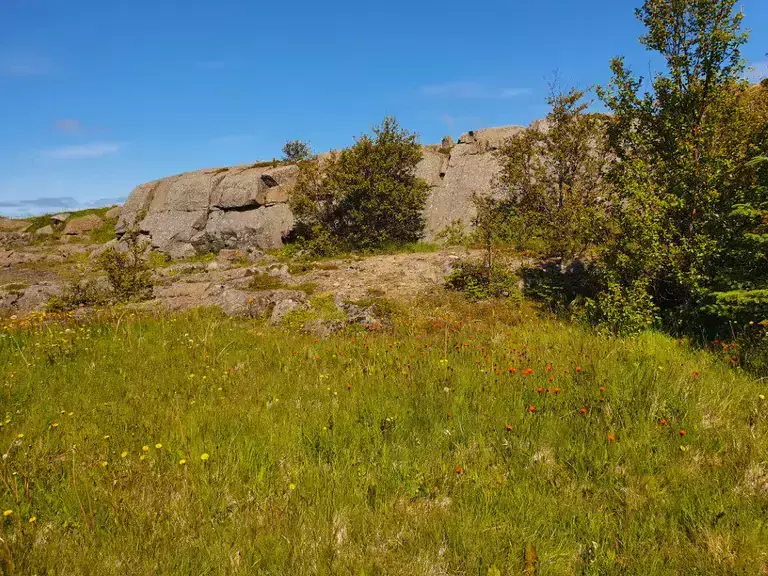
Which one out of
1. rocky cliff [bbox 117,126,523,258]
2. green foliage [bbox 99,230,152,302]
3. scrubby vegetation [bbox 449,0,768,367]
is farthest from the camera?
rocky cliff [bbox 117,126,523,258]

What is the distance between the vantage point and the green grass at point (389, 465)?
307 cm

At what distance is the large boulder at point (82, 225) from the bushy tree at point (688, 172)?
128 feet

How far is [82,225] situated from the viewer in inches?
1393

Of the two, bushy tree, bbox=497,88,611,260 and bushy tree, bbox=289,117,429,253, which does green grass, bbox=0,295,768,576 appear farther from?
bushy tree, bbox=289,117,429,253

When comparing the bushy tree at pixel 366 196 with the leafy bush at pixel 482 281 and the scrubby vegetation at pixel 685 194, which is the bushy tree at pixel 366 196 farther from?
the scrubby vegetation at pixel 685 194

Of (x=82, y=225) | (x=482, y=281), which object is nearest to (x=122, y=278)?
(x=482, y=281)

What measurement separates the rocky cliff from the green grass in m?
17.9

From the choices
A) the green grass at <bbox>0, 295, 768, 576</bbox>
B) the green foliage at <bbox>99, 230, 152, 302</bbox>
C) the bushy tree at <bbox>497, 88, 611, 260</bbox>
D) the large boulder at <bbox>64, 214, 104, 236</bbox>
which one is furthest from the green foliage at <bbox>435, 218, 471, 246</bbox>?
the large boulder at <bbox>64, 214, 104, 236</bbox>

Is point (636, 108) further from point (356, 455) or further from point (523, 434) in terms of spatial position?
point (356, 455)

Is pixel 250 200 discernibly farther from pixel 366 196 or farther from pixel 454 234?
pixel 454 234

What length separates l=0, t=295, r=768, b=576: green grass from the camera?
3.07 metres

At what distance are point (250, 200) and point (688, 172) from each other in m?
24.6

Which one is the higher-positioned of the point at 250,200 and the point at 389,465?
the point at 250,200

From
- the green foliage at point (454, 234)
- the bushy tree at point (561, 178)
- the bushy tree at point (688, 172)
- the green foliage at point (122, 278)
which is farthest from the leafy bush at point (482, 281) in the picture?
the green foliage at point (122, 278)
